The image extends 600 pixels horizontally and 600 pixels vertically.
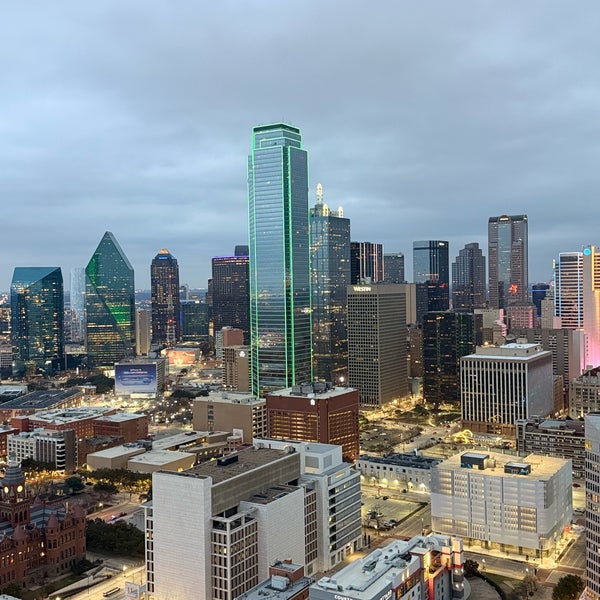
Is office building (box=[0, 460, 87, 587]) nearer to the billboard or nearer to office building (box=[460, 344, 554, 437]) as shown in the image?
office building (box=[460, 344, 554, 437])

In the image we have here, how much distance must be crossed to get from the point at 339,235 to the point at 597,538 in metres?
137

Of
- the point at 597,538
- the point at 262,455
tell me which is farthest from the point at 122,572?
the point at 597,538

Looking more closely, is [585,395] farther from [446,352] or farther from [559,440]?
[446,352]

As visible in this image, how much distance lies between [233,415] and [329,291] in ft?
214

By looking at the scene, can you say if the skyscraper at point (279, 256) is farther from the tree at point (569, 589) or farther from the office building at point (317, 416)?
the tree at point (569, 589)

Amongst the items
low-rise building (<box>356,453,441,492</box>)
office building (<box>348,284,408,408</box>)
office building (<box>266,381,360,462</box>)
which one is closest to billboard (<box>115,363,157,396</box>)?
office building (<box>348,284,408,408</box>)

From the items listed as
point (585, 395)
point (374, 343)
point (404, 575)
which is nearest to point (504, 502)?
point (404, 575)

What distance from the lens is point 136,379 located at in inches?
6905

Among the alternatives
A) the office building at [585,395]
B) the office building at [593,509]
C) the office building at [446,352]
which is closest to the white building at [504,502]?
the office building at [593,509]

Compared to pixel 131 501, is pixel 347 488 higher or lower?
higher

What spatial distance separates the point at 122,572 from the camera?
2756 inches

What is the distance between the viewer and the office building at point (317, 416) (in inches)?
4026

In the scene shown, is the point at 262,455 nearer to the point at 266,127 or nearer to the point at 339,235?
the point at 266,127

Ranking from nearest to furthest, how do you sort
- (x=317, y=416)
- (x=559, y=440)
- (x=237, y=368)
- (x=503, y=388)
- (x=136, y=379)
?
1. (x=317, y=416)
2. (x=559, y=440)
3. (x=503, y=388)
4. (x=237, y=368)
5. (x=136, y=379)
